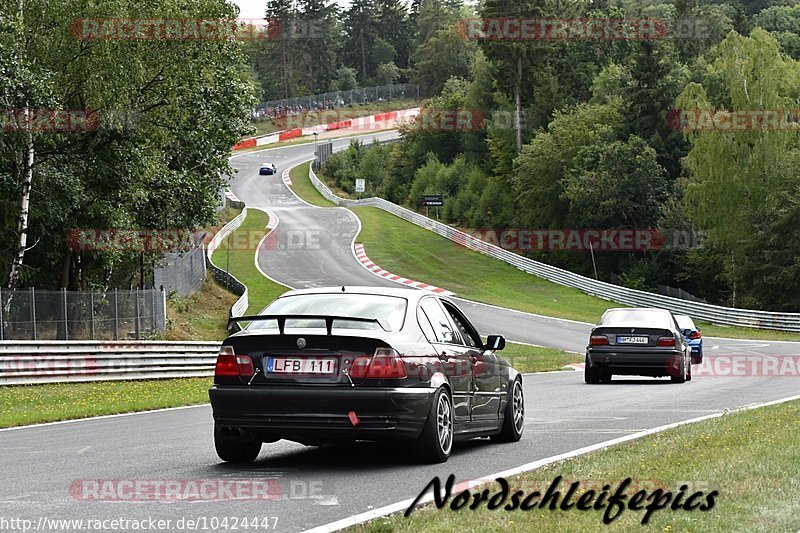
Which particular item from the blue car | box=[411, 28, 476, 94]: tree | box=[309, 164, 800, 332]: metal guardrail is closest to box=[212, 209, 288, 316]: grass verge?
box=[309, 164, 800, 332]: metal guardrail

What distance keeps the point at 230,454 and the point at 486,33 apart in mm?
82299

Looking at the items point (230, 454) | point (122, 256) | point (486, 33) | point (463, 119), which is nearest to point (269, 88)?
point (463, 119)

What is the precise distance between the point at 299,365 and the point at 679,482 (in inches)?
125

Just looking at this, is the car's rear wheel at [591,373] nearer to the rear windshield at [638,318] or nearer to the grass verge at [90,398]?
the rear windshield at [638,318]

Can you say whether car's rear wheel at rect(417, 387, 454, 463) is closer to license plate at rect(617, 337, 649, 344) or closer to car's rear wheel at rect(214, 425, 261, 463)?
car's rear wheel at rect(214, 425, 261, 463)

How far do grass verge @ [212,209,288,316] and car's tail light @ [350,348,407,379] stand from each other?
38.3 metres

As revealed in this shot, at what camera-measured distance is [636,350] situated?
22859 millimetres

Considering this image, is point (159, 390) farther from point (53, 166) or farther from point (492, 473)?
Answer: point (492, 473)

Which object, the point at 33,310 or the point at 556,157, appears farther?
the point at 556,157

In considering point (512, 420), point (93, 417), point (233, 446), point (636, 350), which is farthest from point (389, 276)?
point (233, 446)

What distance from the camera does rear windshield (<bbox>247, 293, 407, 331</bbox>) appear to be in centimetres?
984

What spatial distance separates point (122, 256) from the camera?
117 ft

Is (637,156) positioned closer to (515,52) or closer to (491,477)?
(515,52)

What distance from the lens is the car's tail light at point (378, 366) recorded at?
9430mm
